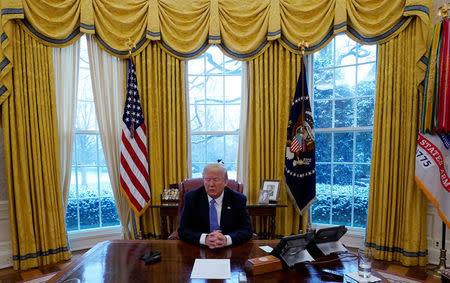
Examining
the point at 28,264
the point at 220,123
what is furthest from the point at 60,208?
the point at 220,123

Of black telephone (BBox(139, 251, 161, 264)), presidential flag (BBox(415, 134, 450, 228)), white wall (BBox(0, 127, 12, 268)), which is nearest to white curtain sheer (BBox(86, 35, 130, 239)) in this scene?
white wall (BBox(0, 127, 12, 268))

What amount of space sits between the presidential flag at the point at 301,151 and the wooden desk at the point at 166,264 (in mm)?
1498

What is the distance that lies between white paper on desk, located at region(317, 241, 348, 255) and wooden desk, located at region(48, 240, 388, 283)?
0.13ft

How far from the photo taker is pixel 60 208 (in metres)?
2.95

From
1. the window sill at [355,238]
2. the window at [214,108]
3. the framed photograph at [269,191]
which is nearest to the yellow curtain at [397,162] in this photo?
the window sill at [355,238]

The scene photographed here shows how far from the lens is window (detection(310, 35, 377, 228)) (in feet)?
10.6

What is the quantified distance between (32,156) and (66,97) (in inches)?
30.1

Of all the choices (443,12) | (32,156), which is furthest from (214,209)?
(443,12)

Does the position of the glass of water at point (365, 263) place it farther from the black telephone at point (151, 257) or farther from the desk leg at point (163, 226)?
the desk leg at point (163, 226)

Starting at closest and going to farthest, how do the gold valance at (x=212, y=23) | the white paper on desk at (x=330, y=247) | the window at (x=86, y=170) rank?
the white paper on desk at (x=330, y=247) < the gold valance at (x=212, y=23) < the window at (x=86, y=170)

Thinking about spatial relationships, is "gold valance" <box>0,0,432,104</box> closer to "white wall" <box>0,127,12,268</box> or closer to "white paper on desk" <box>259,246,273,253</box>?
"white wall" <box>0,127,12,268</box>

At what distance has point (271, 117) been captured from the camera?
3205 mm

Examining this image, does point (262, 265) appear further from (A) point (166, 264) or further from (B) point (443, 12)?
(B) point (443, 12)

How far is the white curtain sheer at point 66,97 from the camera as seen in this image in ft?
9.95
